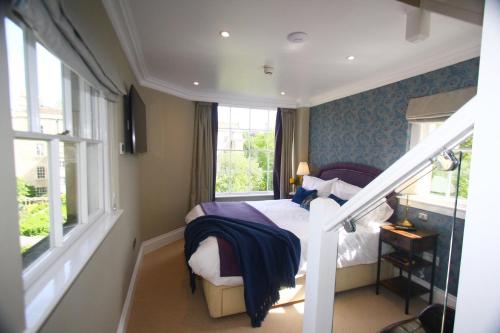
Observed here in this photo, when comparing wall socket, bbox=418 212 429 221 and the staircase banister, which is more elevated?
the staircase banister

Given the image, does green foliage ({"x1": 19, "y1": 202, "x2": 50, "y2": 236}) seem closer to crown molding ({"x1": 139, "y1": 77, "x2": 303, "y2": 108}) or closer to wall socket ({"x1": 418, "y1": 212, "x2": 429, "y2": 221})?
crown molding ({"x1": 139, "y1": 77, "x2": 303, "y2": 108})

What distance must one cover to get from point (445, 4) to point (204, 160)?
11.9 ft

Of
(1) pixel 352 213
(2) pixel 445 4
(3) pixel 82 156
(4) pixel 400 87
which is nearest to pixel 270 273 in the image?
(1) pixel 352 213

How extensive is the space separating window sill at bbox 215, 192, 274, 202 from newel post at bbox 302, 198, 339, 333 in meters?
3.62

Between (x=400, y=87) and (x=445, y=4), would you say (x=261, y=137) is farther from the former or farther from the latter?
(x=445, y=4)

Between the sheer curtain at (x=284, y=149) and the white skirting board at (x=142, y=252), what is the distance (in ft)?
6.83

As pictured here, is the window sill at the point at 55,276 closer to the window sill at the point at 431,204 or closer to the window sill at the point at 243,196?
the window sill at the point at 431,204

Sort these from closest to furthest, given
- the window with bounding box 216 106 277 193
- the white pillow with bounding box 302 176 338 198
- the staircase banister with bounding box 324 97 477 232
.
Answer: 1. the staircase banister with bounding box 324 97 477 232
2. the white pillow with bounding box 302 176 338 198
3. the window with bounding box 216 106 277 193

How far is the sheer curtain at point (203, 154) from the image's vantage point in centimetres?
424

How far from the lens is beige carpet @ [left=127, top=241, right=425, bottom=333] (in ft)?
6.85

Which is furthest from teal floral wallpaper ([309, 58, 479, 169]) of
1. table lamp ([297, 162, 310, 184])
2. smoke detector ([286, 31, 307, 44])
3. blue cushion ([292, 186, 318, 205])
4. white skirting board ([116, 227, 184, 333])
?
white skirting board ([116, 227, 184, 333])

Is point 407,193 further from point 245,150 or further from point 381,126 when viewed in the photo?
point 245,150

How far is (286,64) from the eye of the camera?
9.30 ft

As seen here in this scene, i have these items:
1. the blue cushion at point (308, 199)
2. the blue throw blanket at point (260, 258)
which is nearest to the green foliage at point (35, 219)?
the blue throw blanket at point (260, 258)
